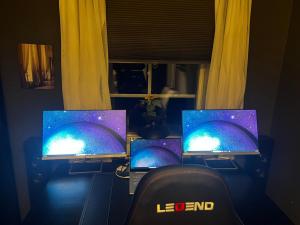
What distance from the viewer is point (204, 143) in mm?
2072

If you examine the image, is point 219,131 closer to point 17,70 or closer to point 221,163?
point 221,163

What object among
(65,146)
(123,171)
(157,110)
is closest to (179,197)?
(123,171)

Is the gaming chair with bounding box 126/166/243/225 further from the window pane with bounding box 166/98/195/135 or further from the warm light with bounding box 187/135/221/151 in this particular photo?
the window pane with bounding box 166/98/195/135

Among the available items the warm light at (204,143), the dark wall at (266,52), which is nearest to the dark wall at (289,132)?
the dark wall at (266,52)

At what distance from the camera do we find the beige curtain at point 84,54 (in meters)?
2.03

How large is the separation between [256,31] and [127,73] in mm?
1124

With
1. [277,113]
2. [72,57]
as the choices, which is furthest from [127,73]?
[277,113]

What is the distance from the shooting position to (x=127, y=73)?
245 centimetres

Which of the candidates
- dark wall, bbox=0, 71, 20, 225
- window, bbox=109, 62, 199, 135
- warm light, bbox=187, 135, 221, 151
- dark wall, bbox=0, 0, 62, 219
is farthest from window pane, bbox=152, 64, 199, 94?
dark wall, bbox=0, 71, 20, 225

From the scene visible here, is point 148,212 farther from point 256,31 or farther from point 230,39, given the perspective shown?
point 256,31

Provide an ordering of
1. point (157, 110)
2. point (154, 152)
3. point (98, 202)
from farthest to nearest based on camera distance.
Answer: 1. point (157, 110)
2. point (154, 152)
3. point (98, 202)

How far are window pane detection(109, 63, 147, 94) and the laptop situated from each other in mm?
688

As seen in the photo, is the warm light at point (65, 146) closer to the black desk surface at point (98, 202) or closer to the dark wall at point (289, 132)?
the black desk surface at point (98, 202)

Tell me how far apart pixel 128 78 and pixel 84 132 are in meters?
0.71
